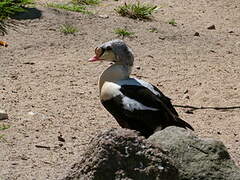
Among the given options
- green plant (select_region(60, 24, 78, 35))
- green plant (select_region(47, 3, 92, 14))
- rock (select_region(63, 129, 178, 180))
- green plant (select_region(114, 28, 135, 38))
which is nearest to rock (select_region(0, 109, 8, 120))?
rock (select_region(63, 129, 178, 180))

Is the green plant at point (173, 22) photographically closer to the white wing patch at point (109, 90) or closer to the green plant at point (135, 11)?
the green plant at point (135, 11)

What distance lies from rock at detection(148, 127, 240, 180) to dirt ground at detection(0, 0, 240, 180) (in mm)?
989

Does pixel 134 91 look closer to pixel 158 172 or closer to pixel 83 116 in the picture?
pixel 83 116

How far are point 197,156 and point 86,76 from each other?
3308 millimetres

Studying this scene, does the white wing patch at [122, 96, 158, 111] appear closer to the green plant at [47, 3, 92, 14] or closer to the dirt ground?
the dirt ground

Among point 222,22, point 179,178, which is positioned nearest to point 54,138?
point 179,178

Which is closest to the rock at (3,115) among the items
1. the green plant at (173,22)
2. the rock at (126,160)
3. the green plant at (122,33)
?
the rock at (126,160)

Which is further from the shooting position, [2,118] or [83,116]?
[83,116]

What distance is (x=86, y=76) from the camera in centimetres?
711

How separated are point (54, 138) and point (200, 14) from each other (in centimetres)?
513

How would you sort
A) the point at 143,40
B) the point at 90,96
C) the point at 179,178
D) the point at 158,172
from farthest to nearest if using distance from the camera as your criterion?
the point at 143,40
the point at 90,96
the point at 179,178
the point at 158,172

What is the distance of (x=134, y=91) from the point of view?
5.17 meters

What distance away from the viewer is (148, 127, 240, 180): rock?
3.87 meters

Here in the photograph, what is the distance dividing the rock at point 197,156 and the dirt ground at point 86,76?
3.24 ft
